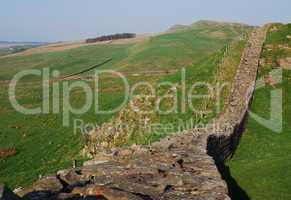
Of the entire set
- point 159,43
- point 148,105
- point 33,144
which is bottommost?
point 33,144

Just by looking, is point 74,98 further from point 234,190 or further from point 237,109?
point 234,190

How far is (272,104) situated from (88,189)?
103 feet

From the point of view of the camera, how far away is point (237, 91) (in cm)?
4306

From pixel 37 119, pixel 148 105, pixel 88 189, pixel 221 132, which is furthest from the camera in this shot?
pixel 37 119

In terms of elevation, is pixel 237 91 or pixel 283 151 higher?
pixel 237 91

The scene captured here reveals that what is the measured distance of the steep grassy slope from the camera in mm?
22320

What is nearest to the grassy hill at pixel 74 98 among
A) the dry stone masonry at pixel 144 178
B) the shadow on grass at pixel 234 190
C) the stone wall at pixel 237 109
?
the stone wall at pixel 237 109

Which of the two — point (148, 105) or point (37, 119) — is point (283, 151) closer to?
point (148, 105)

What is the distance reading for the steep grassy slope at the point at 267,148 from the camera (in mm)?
22320

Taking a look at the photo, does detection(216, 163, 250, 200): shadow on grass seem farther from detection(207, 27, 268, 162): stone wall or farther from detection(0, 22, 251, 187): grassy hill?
detection(0, 22, 251, 187): grassy hill

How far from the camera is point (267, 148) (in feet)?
109

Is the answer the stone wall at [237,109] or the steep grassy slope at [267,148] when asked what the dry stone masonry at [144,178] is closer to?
the steep grassy slope at [267,148]

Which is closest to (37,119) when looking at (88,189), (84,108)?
(84,108)

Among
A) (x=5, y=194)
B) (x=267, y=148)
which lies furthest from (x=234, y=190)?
(x=5, y=194)
